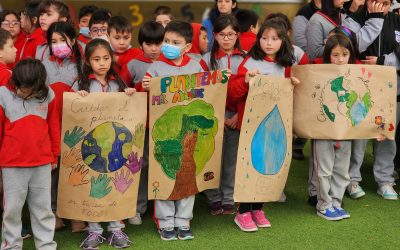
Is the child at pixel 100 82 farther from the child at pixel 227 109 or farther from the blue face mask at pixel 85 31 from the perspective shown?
the blue face mask at pixel 85 31

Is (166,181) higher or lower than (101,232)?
higher

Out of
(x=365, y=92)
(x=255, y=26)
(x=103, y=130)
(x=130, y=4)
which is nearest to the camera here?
(x=103, y=130)

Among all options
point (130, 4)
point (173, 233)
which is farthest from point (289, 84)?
point (130, 4)

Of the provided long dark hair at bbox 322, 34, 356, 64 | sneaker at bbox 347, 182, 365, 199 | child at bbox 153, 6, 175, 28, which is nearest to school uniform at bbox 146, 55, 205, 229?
long dark hair at bbox 322, 34, 356, 64

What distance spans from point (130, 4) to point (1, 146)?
542 cm

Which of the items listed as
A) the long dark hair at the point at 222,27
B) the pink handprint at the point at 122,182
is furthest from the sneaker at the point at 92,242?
the long dark hair at the point at 222,27

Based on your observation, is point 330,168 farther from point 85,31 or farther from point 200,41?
point 85,31

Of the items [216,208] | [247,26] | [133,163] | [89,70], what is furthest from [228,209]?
[247,26]

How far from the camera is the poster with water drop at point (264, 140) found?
4.86m

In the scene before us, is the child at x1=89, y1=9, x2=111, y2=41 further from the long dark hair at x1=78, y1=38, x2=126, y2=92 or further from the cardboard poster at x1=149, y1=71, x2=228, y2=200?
the cardboard poster at x1=149, y1=71, x2=228, y2=200

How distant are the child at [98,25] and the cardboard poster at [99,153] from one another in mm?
1394

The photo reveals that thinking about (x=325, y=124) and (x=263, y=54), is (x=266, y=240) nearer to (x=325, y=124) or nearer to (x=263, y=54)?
(x=325, y=124)

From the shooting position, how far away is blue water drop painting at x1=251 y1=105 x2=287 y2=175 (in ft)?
16.1

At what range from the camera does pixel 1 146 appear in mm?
4223
